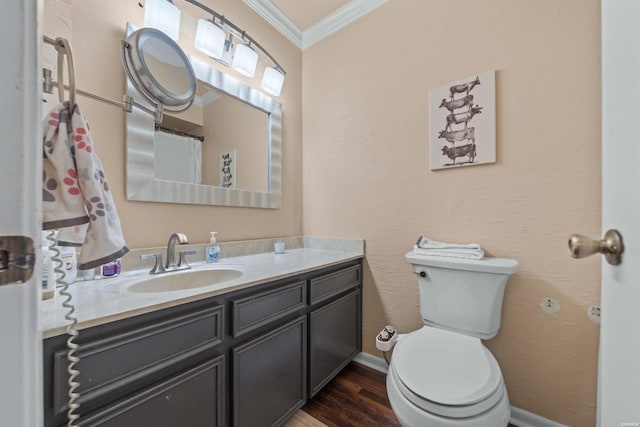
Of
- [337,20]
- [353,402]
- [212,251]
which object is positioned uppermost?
[337,20]

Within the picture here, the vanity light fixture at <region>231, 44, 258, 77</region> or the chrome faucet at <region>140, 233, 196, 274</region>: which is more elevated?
the vanity light fixture at <region>231, 44, 258, 77</region>

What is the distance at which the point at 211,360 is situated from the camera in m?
0.87

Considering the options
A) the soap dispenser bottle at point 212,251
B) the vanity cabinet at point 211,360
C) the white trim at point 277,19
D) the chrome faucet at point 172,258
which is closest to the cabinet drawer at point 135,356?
the vanity cabinet at point 211,360

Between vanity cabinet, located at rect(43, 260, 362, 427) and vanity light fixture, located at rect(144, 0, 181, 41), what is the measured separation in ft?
4.30

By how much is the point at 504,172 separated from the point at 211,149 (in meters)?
1.60

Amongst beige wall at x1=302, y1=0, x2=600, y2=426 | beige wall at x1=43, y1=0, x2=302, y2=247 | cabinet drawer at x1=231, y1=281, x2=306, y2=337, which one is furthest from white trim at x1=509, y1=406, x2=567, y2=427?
beige wall at x1=43, y1=0, x2=302, y2=247

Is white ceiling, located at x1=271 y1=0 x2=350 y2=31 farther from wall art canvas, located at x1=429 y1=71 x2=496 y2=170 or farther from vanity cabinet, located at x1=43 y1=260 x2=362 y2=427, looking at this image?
vanity cabinet, located at x1=43 y1=260 x2=362 y2=427

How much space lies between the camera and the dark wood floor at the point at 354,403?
1250mm

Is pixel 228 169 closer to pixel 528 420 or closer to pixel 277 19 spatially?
pixel 277 19

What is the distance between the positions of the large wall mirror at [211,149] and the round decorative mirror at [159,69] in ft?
0.18

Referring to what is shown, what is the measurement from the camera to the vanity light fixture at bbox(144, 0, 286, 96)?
4.46ft

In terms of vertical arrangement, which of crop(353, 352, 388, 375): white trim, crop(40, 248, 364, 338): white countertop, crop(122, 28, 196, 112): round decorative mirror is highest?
crop(122, 28, 196, 112): round decorative mirror

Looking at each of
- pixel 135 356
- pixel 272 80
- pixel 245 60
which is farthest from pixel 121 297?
pixel 272 80
